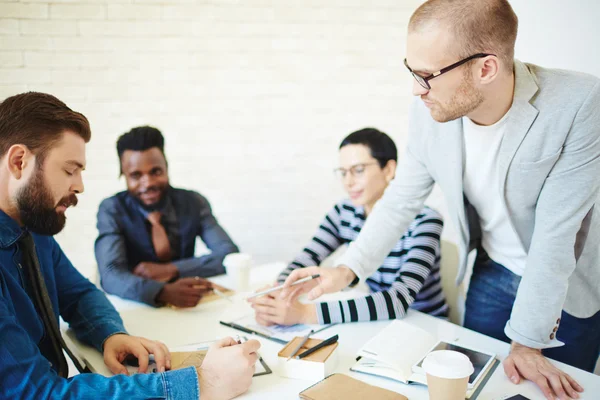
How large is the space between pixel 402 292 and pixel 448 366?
631 mm

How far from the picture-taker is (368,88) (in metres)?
3.13

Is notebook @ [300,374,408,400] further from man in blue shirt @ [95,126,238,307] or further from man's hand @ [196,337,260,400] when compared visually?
man in blue shirt @ [95,126,238,307]

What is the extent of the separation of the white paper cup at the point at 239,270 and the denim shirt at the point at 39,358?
19.0 inches

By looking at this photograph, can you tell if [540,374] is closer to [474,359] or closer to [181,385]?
[474,359]

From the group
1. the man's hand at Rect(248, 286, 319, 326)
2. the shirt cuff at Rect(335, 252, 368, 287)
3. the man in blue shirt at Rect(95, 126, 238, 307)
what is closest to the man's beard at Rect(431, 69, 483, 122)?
the shirt cuff at Rect(335, 252, 368, 287)

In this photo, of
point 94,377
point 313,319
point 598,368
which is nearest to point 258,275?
point 313,319

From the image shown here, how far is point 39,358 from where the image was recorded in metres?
1.02

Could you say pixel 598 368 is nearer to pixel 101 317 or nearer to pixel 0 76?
pixel 101 317

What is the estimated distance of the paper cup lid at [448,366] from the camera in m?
0.98

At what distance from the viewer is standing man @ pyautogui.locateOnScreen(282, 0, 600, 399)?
1227 mm

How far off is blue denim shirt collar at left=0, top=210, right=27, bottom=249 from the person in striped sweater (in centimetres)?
67

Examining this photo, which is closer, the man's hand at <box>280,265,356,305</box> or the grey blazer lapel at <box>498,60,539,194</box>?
the grey blazer lapel at <box>498,60,539,194</box>

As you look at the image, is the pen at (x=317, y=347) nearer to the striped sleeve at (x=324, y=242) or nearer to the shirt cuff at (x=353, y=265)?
the shirt cuff at (x=353, y=265)

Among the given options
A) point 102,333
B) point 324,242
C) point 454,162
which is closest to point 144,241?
point 324,242
